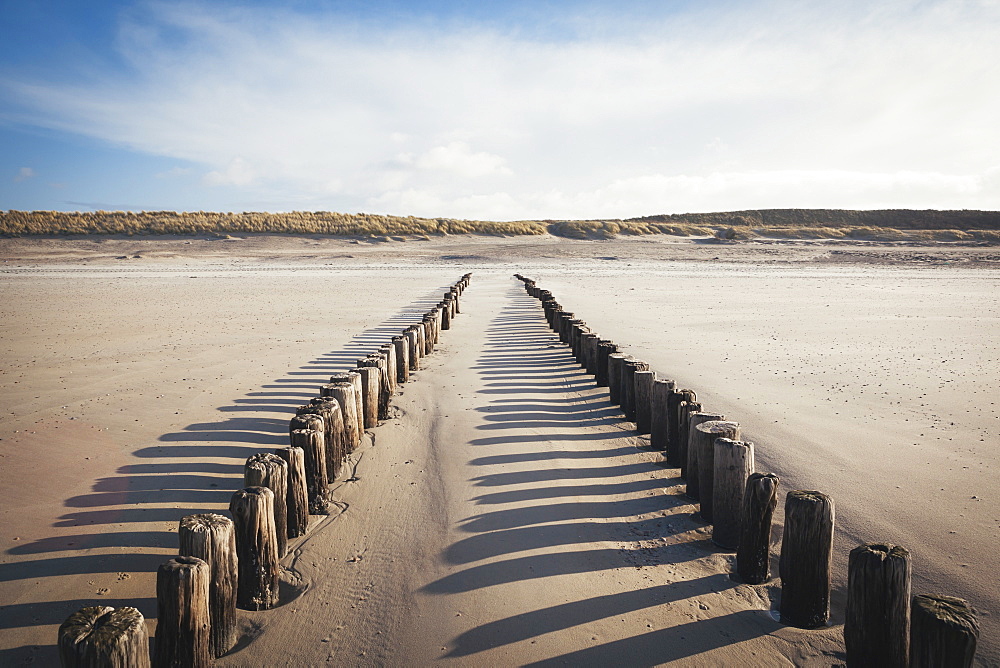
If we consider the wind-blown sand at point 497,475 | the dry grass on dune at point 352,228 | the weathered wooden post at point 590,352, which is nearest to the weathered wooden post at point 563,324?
the wind-blown sand at point 497,475

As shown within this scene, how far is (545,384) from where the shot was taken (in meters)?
8.52

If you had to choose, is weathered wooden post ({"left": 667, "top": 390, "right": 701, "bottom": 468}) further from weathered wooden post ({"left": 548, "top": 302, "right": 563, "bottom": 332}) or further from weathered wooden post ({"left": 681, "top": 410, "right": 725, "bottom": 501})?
weathered wooden post ({"left": 548, "top": 302, "right": 563, "bottom": 332})

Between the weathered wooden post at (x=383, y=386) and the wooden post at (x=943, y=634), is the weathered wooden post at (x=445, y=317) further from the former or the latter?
the wooden post at (x=943, y=634)

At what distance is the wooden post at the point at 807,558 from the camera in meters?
3.15

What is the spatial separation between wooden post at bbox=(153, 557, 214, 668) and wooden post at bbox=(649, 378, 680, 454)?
155 inches

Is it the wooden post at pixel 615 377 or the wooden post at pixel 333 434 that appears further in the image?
the wooden post at pixel 615 377

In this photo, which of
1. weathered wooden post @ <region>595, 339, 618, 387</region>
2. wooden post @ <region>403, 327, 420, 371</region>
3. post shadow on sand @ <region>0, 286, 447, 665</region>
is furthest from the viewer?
wooden post @ <region>403, 327, 420, 371</region>

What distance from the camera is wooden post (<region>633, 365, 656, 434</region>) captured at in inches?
240

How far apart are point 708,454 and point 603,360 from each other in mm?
3872

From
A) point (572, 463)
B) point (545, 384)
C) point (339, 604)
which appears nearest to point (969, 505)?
point (572, 463)

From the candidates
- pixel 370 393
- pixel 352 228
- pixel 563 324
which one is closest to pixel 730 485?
pixel 370 393

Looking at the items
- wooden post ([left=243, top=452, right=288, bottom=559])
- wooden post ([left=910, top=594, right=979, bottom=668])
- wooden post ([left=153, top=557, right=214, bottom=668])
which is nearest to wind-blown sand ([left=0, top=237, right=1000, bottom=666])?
wooden post ([left=243, top=452, right=288, bottom=559])

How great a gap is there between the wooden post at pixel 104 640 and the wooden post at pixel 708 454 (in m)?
3.39

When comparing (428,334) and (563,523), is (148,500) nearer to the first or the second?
(563,523)
